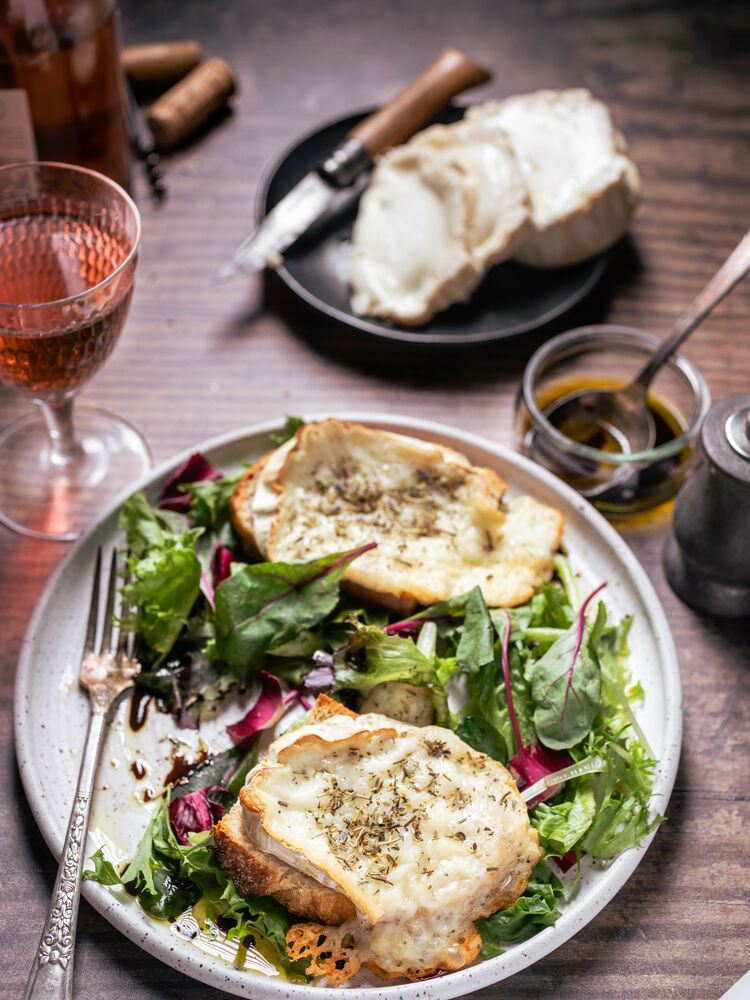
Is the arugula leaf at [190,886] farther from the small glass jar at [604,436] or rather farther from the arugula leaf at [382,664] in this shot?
the small glass jar at [604,436]

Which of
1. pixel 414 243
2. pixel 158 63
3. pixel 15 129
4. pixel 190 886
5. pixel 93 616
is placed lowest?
pixel 190 886

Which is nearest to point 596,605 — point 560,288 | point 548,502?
point 548,502

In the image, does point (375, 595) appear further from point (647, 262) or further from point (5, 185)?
point (647, 262)

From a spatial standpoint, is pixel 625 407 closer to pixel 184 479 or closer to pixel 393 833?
pixel 184 479

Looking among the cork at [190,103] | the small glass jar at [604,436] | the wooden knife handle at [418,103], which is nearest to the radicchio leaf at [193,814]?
the small glass jar at [604,436]

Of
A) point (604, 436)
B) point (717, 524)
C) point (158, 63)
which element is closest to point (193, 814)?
point (717, 524)
